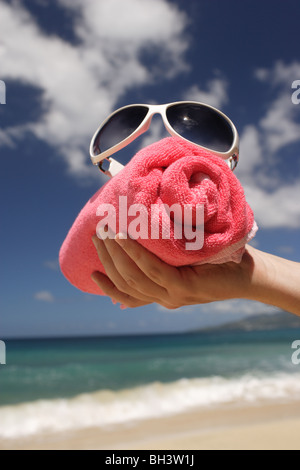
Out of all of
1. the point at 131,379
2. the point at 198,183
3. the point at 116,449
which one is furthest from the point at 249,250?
the point at 131,379

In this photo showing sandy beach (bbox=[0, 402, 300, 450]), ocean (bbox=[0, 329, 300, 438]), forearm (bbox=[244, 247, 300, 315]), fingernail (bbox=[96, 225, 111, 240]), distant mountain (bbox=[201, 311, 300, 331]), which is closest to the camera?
fingernail (bbox=[96, 225, 111, 240])

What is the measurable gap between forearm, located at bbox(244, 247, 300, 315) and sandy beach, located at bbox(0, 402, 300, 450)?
2784 mm

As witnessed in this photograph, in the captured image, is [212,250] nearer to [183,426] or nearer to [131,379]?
[183,426]

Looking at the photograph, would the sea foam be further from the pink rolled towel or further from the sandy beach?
the pink rolled towel

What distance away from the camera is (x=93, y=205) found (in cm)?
79

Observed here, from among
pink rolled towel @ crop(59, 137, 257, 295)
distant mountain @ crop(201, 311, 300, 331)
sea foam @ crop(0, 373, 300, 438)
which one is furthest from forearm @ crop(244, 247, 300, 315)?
distant mountain @ crop(201, 311, 300, 331)

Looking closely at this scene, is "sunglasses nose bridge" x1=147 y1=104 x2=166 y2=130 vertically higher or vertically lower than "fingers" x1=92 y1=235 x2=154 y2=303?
higher

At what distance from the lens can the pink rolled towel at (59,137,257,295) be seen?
0.63 metres

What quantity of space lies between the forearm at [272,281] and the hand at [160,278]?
0.02 m

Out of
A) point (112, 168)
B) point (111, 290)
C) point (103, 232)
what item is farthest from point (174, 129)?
point (111, 290)

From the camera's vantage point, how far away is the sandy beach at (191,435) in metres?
3.23

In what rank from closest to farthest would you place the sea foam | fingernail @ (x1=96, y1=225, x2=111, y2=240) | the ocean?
fingernail @ (x1=96, y1=225, x2=111, y2=240)
the sea foam
the ocean

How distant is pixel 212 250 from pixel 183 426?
3.66 meters
